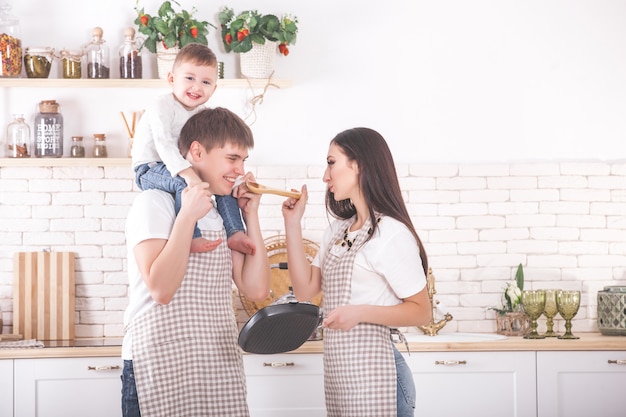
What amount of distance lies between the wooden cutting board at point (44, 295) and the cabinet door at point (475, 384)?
5.42 feet

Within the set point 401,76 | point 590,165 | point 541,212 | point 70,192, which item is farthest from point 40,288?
point 590,165

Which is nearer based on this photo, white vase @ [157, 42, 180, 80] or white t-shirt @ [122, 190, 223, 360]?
white t-shirt @ [122, 190, 223, 360]

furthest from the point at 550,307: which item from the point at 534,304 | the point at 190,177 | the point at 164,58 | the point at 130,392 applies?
the point at 130,392

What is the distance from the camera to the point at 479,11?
4484 millimetres

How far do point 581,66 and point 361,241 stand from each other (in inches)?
97.1

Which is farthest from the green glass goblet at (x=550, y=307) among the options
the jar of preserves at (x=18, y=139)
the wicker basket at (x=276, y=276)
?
the jar of preserves at (x=18, y=139)

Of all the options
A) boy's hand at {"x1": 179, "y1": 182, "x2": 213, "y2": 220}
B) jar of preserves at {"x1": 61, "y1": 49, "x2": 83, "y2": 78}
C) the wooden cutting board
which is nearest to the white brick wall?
the wooden cutting board

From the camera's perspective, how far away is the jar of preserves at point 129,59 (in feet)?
14.0

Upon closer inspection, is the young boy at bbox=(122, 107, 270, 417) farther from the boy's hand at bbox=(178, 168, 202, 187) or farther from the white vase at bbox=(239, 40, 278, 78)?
the white vase at bbox=(239, 40, 278, 78)

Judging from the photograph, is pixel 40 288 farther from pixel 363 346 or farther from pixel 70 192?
pixel 363 346

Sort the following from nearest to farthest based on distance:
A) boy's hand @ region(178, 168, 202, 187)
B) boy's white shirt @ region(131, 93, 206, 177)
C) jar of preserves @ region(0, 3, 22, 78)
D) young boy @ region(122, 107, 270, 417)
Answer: young boy @ region(122, 107, 270, 417) → boy's hand @ region(178, 168, 202, 187) → boy's white shirt @ region(131, 93, 206, 177) → jar of preserves @ region(0, 3, 22, 78)

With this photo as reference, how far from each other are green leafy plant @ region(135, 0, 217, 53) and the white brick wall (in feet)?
2.16

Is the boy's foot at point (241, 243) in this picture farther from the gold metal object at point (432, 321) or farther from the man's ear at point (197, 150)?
the gold metal object at point (432, 321)

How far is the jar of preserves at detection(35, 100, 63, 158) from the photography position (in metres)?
4.23
